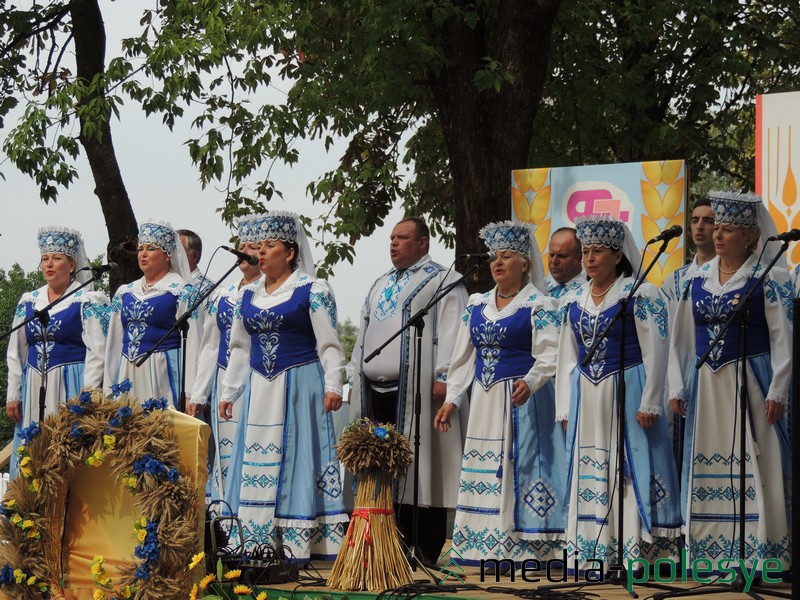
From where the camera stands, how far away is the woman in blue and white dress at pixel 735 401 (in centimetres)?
667

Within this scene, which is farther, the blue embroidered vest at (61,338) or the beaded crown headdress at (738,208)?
the blue embroidered vest at (61,338)

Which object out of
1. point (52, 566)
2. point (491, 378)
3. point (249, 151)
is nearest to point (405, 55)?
point (249, 151)

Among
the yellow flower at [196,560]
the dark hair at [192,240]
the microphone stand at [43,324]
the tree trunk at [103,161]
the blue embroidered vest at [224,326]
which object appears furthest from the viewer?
the tree trunk at [103,161]

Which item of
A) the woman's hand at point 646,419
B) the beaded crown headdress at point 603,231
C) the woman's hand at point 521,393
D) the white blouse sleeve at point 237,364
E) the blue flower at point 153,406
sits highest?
the beaded crown headdress at point 603,231

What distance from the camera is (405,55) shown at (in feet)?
35.7

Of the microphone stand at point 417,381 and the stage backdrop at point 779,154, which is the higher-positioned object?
the stage backdrop at point 779,154

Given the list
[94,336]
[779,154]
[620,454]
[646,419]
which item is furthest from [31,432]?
[779,154]

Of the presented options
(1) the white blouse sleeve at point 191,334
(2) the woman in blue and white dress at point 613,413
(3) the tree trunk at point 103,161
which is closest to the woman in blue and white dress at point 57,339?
(1) the white blouse sleeve at point 191,334

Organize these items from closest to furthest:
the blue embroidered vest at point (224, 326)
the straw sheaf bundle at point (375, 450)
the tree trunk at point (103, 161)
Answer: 1. the straw sheaf bundle at point (375, 450)
2. the blue embroidered vest at point (224, 326)
3. the tree trunk at point (103, 161)

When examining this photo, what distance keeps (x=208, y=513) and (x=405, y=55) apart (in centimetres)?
490

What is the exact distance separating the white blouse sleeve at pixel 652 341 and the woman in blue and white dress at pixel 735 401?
0.40 feet

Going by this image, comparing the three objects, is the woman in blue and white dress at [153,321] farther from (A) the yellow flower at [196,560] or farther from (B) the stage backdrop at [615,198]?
(A) the yellow flower at [196,560]

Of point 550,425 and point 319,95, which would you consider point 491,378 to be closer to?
point 550,425

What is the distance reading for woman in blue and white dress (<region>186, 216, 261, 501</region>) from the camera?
327 inches
